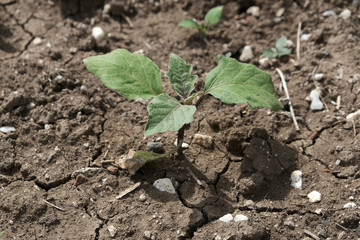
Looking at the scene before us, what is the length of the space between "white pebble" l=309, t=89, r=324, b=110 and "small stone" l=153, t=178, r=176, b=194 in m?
1.34

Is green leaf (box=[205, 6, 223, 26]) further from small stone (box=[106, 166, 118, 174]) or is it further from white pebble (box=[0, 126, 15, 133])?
white pebble (box=[0, 126, 15, 133])

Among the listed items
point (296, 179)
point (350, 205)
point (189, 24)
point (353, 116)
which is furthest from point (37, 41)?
point (350, 205)

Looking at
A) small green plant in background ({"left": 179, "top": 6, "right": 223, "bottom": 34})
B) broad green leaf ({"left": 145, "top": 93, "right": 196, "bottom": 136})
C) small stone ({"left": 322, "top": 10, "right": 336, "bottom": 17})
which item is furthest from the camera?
small stone ({"left": 322, "top": 10, "right": 336, "bottom": 17})

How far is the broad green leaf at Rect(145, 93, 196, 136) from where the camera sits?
247 centimetres

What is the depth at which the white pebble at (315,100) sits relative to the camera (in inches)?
132

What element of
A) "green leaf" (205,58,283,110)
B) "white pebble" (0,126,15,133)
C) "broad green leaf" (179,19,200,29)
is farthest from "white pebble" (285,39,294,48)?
"white pebble" (0,126,15,133)

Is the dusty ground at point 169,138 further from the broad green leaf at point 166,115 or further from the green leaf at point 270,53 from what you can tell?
the broad green leaf at point 166,115

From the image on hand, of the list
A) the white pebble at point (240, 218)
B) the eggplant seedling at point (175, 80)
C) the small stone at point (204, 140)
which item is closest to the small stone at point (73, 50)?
the eggplant seedling at point (175, 80)

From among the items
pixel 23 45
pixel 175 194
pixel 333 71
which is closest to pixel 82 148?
pixel 175 194

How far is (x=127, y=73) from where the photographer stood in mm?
2795

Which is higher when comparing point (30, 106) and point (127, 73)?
point (127, 73)

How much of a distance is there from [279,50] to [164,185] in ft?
5.66

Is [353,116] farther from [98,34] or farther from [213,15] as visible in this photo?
[98,34]

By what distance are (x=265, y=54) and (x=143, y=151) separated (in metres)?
1.56
